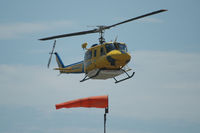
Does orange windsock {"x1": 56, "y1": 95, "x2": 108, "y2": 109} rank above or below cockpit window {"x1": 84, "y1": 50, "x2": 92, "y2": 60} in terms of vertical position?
below

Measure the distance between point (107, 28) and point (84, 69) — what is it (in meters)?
6.03

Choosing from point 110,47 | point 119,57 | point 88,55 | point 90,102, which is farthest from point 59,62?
point 90,102

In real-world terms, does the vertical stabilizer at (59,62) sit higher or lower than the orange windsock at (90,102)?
lower

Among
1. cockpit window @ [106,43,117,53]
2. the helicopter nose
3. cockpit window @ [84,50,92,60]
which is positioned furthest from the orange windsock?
cockpit window @ [84,50,92,60]

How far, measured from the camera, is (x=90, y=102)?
27.2 meters

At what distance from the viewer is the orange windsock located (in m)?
27.0

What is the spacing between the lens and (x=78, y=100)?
1081 inches

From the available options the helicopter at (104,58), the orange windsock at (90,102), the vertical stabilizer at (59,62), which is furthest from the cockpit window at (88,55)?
the orange windsock at (90,102)

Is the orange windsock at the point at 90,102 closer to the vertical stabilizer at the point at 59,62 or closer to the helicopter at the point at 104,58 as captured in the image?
the helicopter at the point at 104,58

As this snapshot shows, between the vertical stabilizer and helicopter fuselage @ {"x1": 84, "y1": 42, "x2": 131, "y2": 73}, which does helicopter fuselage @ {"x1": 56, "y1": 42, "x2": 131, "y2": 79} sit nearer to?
helicopter fuselage @ {"x1": 84, "y1": 42, "x2": 131, "y2": 73}

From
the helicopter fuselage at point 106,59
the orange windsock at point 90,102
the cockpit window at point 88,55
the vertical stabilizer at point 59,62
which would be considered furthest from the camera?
the vertical stabilizer at point 59,62

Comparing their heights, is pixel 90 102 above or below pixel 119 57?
below

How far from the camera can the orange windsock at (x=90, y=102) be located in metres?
27.0

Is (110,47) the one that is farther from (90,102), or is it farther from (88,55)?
(90,102)
